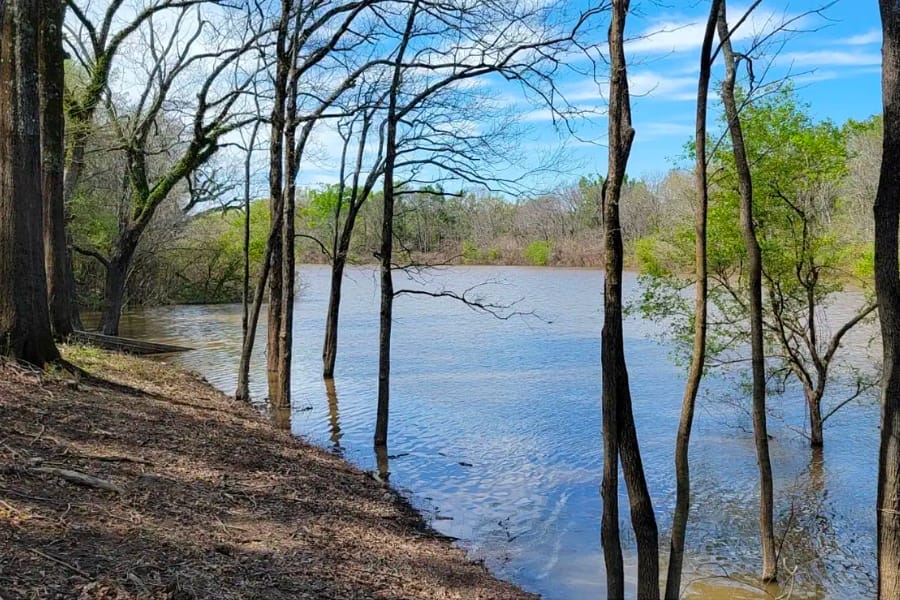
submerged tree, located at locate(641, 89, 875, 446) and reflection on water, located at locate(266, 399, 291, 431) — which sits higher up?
submerged tree, located at locate(641, 89, 875, 446)

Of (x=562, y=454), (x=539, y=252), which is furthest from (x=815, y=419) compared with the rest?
(x=539, y=252)

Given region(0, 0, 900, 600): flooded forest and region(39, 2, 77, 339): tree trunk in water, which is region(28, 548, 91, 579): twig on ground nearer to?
region(0, 0, 900, 600): flooded forest

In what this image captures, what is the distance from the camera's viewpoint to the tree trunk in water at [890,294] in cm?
477

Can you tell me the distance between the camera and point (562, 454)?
11.3 meters

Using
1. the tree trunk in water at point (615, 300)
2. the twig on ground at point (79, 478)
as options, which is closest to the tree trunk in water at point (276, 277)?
the twig on ground at point (79, 478)

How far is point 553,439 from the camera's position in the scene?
12.2 meters

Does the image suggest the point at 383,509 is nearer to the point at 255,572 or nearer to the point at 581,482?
the point at 255,572

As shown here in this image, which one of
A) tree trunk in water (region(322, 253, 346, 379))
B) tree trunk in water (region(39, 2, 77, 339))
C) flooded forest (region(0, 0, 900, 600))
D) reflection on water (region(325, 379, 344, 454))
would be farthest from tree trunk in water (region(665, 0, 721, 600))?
tree trunk in water (region(322, 253, 346, 379))

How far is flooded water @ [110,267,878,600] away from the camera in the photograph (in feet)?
23.8

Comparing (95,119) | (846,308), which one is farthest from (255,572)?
(846,308)

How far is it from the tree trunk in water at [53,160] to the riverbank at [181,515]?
267 cm

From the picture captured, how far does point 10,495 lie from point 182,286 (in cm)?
3625

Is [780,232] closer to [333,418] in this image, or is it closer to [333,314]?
[333,418]

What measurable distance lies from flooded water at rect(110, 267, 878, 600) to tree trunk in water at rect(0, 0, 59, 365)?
489 cm
